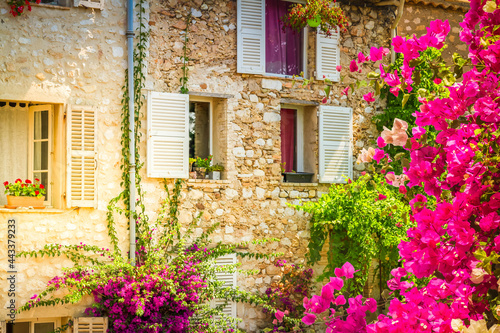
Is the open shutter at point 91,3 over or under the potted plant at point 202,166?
over

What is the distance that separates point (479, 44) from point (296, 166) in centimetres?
795

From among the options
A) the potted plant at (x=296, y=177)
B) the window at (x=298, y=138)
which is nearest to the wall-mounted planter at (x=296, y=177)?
the potted plant at (x=296, y=177)

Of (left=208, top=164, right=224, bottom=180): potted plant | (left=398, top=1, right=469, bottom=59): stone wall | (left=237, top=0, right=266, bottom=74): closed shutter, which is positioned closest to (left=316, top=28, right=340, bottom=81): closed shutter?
Result: (left=237, top=0, right=266, bottom=74): closed shutter

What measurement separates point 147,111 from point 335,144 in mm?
3035

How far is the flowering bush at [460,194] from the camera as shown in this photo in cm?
161

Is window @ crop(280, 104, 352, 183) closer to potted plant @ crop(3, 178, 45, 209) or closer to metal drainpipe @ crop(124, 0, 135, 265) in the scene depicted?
metal drainpipe @ crop(124, 0, 135, 265)

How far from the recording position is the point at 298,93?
9344 mm

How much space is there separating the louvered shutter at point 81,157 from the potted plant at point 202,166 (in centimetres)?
155

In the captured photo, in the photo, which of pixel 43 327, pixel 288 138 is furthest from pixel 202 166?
pixel 43 327

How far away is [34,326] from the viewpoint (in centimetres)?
793

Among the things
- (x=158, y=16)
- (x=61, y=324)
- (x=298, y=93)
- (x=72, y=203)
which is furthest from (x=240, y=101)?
(x=61, y=324)

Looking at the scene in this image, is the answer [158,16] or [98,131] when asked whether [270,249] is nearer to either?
[98,131]

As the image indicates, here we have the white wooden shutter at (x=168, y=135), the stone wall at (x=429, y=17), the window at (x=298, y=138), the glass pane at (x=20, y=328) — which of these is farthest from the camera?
the stone wall at (x=429, y=17)

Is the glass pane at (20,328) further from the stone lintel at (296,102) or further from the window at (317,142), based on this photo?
the stone lintel at (296,102)
